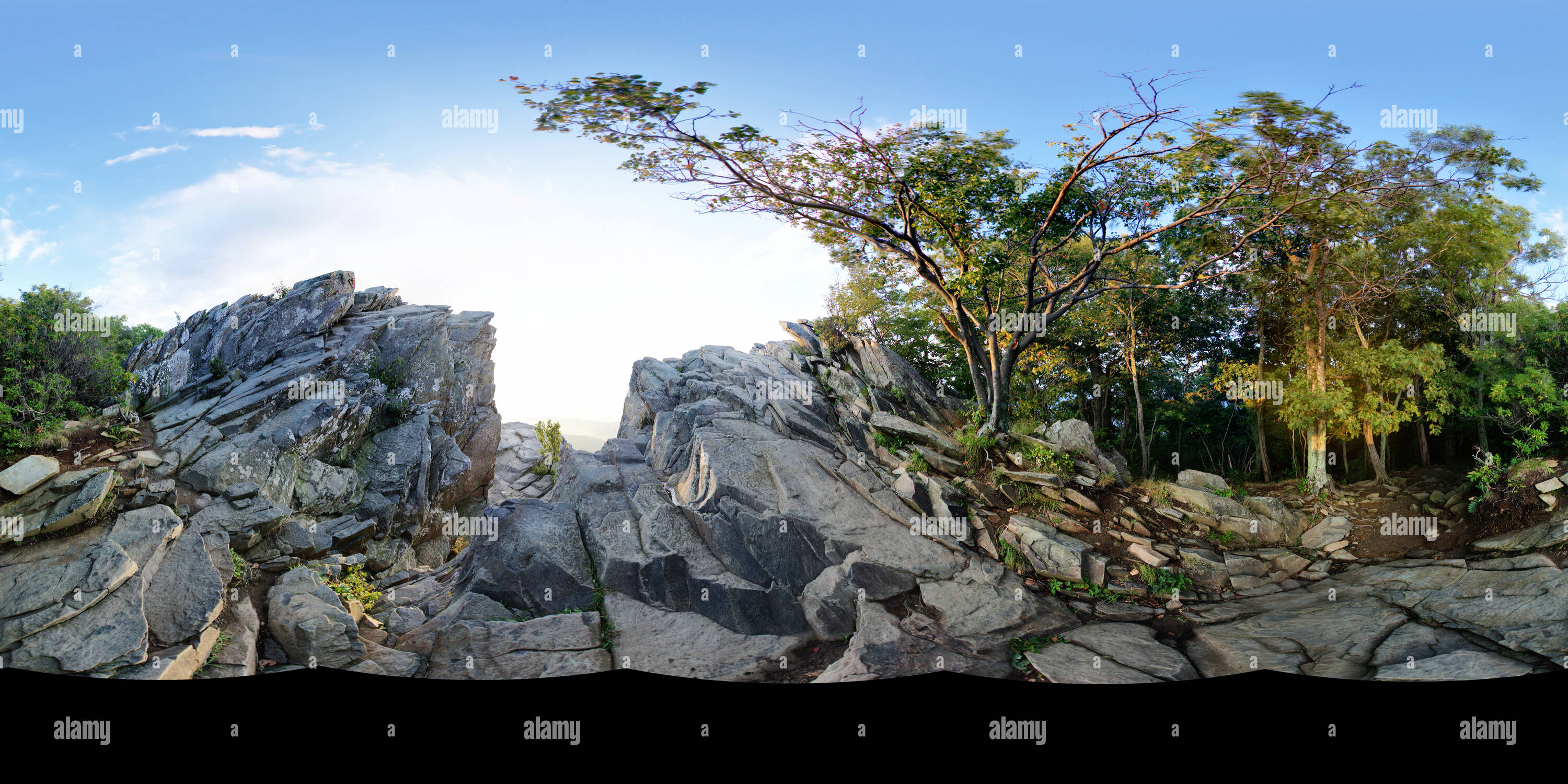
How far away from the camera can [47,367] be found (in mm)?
10445

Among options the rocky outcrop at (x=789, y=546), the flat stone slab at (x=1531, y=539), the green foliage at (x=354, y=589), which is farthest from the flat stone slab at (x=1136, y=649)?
the green foliage at (x=354, y=589)

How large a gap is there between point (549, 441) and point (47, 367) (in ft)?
68.4

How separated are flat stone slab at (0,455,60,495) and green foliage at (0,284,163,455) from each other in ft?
2.06

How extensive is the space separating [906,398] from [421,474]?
15100 millimetres

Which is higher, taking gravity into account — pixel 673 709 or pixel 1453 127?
pixel 1453 127

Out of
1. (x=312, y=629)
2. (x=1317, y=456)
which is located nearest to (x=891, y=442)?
(x=312, y=629)

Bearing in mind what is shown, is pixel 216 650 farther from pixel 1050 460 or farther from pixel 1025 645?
pixel 1050 460

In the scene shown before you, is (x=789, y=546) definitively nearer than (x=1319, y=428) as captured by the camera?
Yes

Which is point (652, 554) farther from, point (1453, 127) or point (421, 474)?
point (1453, 127)

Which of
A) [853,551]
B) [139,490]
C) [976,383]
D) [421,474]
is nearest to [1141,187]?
[976,383]

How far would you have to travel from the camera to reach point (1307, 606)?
10.3 metres

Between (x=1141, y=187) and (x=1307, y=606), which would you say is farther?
(x=1141, y=187)

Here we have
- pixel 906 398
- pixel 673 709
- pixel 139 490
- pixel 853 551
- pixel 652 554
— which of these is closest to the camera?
pixel 673 709

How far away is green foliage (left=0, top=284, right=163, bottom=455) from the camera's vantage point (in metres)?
9.73
